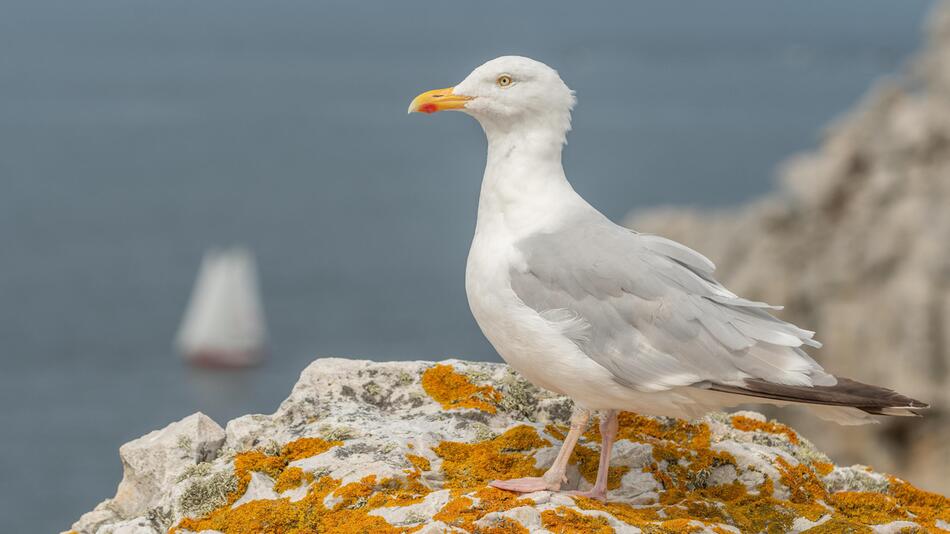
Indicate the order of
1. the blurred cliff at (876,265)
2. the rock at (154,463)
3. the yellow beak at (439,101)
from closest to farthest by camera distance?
the yellow beak at (439,101) → the rock at (154,463) → the blurred cliff at (876,265)

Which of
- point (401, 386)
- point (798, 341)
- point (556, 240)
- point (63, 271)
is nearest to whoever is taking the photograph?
point (798, 341)

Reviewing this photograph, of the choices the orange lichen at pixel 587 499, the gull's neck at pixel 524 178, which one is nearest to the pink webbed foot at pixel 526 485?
the orange lichen at pixel 587 499

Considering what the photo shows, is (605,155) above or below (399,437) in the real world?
above

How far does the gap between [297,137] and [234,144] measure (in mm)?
7308

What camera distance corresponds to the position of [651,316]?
832 centimetres

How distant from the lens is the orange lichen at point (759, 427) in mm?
10688

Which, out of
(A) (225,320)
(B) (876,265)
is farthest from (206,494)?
(A) (225,320)

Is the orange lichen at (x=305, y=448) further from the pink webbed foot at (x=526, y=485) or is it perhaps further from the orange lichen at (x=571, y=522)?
the orange lichen at (x=571, y=522)

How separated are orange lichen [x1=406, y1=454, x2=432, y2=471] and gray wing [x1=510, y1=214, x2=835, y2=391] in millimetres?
1438

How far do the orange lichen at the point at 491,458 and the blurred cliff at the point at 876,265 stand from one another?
17.2 metres

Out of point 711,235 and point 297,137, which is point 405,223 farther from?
Result: point 711,235

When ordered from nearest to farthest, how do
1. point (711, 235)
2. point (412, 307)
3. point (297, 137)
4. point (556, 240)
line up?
point (556, 240)
point (711, 235)
point (412, 307)
point (297, 137)

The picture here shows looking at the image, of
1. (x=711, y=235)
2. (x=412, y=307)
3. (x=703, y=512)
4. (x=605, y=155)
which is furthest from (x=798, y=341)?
(x=605, y=155)

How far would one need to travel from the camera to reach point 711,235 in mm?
41062
